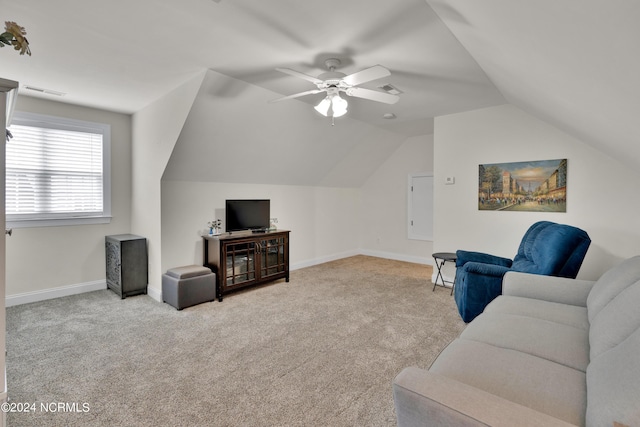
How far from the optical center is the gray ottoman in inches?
139

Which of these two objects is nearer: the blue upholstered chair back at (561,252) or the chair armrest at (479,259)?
the blue upholstered chair back at (561,252)

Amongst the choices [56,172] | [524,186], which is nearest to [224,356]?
[56,172]

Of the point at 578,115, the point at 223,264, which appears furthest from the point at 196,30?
the point at 578,115

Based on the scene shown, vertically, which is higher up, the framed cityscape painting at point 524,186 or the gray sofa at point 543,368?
the framed cityscape painting at point 524,186

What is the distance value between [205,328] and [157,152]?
226 centimetres

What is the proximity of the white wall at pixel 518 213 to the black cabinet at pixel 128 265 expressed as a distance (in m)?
4.15

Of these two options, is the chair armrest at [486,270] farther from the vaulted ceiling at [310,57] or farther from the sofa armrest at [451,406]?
the sofa armrest at [451,406]

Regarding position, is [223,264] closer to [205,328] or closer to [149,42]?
[205,328]

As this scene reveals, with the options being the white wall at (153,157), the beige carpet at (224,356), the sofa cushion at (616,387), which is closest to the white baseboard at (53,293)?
the beige carpet at (224,356)

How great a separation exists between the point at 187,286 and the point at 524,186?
4.30 m

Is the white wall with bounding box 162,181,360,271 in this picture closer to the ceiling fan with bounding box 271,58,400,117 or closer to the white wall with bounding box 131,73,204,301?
the white wall with bounding box 131,73,204,301

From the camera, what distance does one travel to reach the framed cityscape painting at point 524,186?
364 cm

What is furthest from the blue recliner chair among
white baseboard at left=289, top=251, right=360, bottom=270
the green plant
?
the green plant

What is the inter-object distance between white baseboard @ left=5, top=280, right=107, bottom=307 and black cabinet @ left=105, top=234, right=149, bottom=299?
25 centimetres
